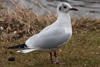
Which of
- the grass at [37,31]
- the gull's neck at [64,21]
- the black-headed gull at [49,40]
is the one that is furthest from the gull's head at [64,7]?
the grass at [37,31]

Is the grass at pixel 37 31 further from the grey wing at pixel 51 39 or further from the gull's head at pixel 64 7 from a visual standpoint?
the gull's head at pixel 64 7

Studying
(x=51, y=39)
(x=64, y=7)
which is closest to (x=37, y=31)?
(x=64, y=7)

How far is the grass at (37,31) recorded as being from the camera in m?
4.68

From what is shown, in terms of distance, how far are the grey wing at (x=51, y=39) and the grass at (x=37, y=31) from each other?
0.44 m

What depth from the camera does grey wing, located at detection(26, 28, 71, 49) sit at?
13.7 ft

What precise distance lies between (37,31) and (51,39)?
2.63m

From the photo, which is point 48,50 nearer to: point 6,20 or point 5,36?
point 5,36

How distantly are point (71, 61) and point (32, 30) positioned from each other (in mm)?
2340

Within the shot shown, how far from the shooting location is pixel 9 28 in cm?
680

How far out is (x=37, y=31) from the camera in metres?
6.80

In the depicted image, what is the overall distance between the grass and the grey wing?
443mm

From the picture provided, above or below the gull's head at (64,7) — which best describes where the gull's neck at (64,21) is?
below

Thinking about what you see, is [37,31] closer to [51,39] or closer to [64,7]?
[64,7]

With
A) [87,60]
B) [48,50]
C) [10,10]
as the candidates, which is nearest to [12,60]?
[48,50]
